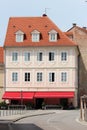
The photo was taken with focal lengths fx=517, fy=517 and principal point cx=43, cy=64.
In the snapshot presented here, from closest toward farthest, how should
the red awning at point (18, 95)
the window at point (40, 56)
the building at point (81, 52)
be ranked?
the red awning at point (18, 95), the window at point (40, 56), the building at point (81, 52)

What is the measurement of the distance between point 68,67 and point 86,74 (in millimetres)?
8557

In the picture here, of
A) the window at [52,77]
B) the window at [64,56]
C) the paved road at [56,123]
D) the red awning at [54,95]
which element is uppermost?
the window at [64,56]

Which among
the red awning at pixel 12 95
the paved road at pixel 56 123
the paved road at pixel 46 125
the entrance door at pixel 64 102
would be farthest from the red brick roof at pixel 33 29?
the paved road at pixel 46 125

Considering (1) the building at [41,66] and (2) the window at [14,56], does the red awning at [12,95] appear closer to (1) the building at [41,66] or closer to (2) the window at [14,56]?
(1) the building at [41,66]

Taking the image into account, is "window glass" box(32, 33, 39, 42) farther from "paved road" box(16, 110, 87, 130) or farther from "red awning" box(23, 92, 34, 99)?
"paved road" box(16, 110, 87, 130)

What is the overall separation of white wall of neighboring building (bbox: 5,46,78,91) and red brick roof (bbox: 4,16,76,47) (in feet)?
2.97

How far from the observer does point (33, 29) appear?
93.1 m

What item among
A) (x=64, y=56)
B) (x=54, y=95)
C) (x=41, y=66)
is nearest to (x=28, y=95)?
(x=54, y=95)

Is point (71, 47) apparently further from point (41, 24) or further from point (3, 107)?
point (3, 107)

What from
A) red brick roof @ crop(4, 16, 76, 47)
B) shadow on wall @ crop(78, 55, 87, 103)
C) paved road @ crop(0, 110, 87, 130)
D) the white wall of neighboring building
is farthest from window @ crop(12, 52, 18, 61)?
paved road @ crop(0, 110, 87, 130)

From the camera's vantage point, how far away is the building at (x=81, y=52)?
97.0 m

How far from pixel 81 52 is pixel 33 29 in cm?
1084

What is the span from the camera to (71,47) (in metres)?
90.2

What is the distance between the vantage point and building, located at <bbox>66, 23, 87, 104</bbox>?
9700 centimetres
